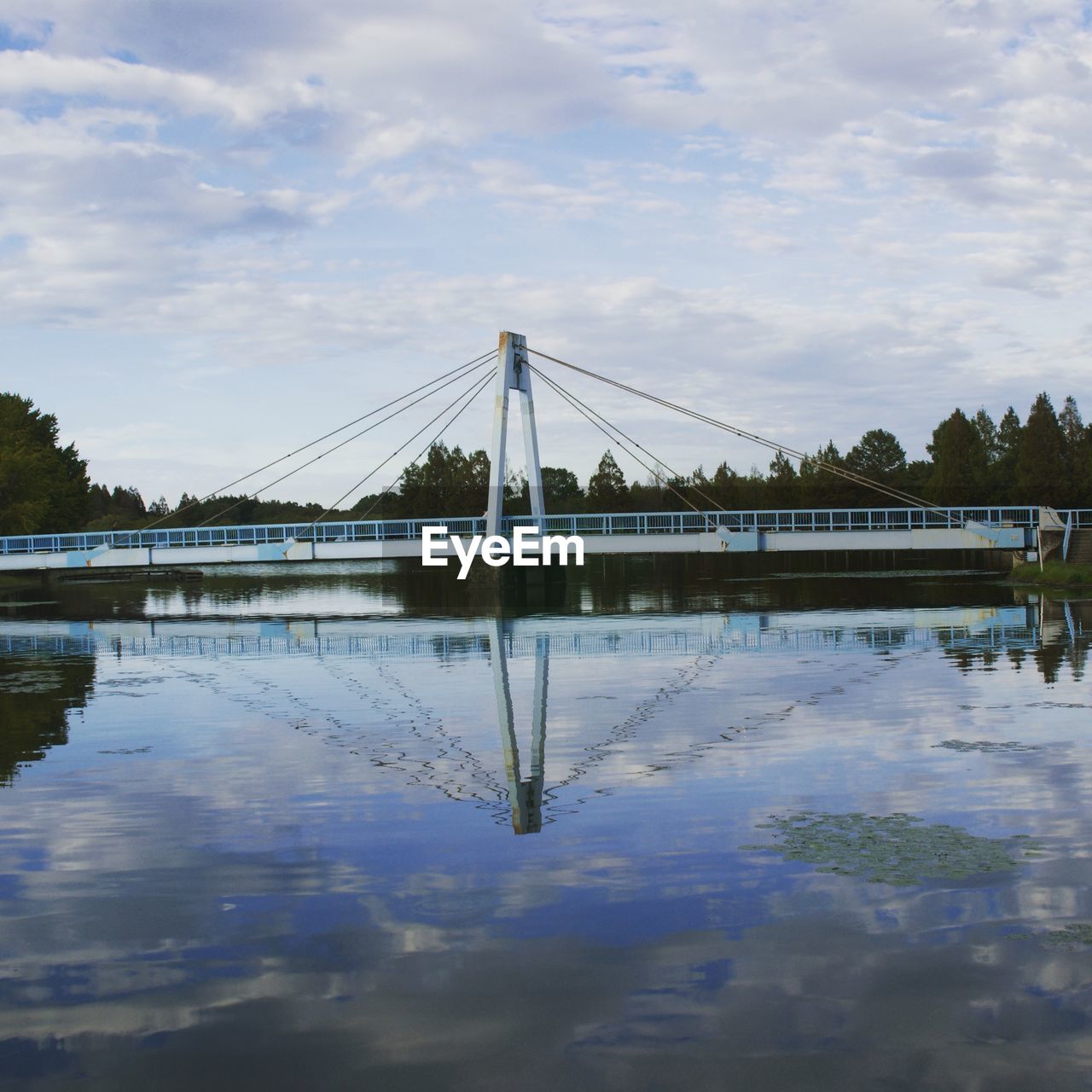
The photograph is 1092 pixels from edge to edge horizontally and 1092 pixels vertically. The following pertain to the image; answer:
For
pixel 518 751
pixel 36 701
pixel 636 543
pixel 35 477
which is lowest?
pixel 36 701

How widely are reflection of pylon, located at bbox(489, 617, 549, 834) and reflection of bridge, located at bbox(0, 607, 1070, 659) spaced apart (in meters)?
5.39

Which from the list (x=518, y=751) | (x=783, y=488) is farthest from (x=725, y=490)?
(x=518, y=751)

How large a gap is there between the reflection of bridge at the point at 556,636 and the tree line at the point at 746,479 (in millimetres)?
40520

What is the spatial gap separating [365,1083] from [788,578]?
8574cm

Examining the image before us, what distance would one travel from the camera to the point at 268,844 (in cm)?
1261

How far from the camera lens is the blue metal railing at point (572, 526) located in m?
70.2

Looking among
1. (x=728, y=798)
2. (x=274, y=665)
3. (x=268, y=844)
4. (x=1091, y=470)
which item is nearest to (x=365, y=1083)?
(x=268, y=844)

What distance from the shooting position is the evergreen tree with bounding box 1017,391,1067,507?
11762cm

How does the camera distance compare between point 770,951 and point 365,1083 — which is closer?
point 365,1083

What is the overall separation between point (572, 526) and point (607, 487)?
7255 cm

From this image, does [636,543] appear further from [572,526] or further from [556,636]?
[556,636]

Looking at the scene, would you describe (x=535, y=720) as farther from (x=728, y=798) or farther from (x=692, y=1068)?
(x=692, y=1068)

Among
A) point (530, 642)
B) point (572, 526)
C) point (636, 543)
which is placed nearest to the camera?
point (530, 642)

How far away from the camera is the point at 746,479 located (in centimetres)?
17325
